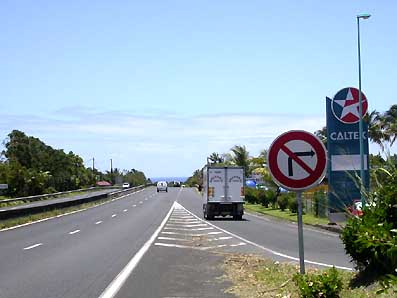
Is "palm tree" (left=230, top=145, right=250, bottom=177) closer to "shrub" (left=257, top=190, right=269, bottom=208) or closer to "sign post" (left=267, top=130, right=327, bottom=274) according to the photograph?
"shrub" (left=257, top=190, right=269, bottom=208)

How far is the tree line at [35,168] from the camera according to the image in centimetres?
8119

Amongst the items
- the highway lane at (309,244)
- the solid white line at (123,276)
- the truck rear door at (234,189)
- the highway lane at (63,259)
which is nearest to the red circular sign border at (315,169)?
the solid white line at (123,276)

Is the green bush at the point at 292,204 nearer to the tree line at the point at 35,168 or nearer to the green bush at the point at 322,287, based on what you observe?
the green bush at the point at 322,287

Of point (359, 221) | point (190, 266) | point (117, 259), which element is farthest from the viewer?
point (117, 259)

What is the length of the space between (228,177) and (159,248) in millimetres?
20303

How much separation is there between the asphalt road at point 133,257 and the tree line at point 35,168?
52.5 metres

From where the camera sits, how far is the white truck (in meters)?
40.3

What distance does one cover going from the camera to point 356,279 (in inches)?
365

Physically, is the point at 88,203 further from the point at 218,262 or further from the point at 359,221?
the point at 359,221

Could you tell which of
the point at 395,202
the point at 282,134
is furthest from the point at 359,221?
the point at 282,134

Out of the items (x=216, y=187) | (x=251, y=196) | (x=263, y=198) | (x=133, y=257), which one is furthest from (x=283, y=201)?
(x=133, y=257)

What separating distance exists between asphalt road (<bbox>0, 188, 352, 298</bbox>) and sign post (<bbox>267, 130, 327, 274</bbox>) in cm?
309

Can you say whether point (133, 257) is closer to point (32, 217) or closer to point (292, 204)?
point (32, 217)

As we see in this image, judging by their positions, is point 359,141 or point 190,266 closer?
point 190,266
